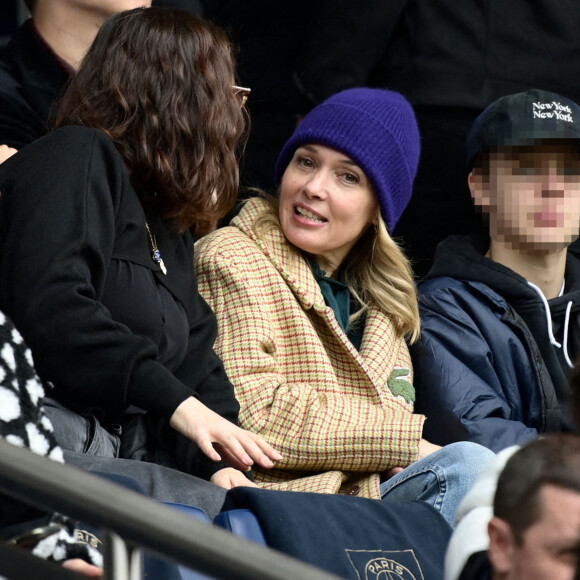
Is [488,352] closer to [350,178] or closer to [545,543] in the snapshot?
[350,178]

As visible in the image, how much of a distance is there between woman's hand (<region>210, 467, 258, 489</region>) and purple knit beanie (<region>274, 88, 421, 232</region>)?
3.52 ft

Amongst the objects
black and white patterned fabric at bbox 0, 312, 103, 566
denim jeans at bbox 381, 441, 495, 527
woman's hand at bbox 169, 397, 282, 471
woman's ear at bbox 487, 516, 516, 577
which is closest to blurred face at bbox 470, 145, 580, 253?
denim jeans at bbox 381, 441, 495, 527

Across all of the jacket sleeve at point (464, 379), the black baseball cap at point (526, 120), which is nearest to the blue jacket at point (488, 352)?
the jacket sleeve at point (464, 379)

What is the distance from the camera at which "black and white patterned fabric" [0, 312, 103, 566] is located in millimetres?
1713

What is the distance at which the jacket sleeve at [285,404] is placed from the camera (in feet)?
9.40

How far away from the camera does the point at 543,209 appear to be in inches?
139

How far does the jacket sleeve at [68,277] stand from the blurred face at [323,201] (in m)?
0.99

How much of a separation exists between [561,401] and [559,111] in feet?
2.85

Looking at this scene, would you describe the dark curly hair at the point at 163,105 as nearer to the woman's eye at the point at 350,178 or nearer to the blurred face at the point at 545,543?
the woman's eye at the point at 350,178

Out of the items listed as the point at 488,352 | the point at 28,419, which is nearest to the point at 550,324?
the point at 488,352

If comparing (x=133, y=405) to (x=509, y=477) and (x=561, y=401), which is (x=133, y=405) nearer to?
(x=509, y=477)

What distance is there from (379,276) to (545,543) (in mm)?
2084

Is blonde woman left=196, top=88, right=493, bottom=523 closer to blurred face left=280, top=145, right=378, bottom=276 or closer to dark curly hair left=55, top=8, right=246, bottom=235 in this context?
blurred face left=280, top=145, right=378, bottom=276

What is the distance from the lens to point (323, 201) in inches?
129
